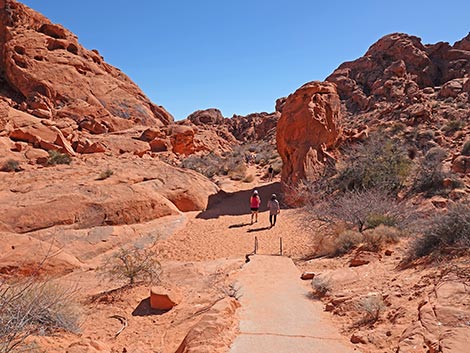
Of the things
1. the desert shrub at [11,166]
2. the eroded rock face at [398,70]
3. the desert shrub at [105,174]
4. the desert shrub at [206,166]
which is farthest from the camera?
the eroded rock face at [398,70]

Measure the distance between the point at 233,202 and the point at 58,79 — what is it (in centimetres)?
2117

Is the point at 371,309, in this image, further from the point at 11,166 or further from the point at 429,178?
the point at 11,166

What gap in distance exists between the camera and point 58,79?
28500 mm

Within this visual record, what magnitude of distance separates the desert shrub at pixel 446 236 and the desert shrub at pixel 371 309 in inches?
75.4

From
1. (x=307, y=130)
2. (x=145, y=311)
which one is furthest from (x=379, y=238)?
(x=307, y=130)

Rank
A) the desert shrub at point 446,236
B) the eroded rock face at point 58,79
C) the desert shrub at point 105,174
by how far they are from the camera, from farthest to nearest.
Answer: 1. the eroded rock face at point 58,79
2. the desert shrub at point 105,174
3. the desert shrub at point 446,236

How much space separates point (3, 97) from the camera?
82.6 feet

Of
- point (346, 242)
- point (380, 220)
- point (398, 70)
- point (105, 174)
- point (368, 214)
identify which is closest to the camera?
point (346, 242)

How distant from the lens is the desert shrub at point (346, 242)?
8.73 m

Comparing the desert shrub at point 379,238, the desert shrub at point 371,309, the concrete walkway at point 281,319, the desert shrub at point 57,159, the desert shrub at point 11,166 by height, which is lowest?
the concrete walkway at point 281,319

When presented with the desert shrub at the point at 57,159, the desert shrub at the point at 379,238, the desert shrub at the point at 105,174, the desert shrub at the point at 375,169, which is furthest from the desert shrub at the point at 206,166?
the desert shrub at the point at 379,238

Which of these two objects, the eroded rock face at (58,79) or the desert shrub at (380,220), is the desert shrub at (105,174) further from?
the eroded rock face at (58,79)

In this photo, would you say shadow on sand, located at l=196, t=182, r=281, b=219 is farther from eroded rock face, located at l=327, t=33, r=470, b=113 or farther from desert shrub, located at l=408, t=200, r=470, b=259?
eroded rock face, located at l=327, t=33, r=470, b=113

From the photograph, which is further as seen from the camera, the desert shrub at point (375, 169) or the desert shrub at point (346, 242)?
the desert shrub at point (375, 169)
